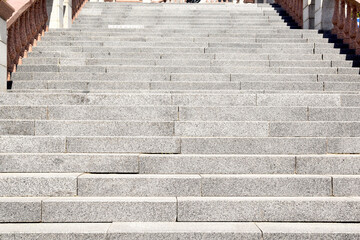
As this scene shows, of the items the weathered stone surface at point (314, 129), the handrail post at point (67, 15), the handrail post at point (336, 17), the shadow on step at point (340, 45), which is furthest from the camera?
the handrail post at point (67, 15)

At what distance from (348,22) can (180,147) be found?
18.3ft

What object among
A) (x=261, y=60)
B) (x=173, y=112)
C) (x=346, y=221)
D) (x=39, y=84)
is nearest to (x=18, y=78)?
(x=39, y=84)

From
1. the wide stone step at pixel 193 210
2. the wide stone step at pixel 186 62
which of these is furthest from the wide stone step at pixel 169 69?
the wide stone step at pixel 193 210

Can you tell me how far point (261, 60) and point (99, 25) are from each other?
198 inches

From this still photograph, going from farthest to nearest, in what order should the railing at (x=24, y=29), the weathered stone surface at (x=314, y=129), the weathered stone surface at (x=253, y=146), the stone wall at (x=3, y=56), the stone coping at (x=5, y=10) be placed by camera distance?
the railing at (x=24, y=29)
the stone wall at (x=3, y=56)
the stone coping at (x=5, y=10)
the weathered stone surface at (x=314, y=129)
the weathered stone surface at (x=253, y=146)

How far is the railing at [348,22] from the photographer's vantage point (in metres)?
7.27

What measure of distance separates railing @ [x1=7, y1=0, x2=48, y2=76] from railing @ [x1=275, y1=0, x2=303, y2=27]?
696 centimetres

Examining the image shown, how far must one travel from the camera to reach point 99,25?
9930 mm

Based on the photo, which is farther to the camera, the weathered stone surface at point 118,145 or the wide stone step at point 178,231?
the weathered stone surface at point 118,145

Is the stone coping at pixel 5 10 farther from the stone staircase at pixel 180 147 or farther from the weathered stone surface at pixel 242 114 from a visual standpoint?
the weathered stone surface at pixel 242 114

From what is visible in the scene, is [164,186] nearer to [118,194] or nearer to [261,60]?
[118,194]

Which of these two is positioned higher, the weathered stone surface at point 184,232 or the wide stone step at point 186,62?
the wide stone step at point 186,62

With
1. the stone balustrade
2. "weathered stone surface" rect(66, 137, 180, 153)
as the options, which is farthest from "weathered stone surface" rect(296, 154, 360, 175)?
the stone balustrade

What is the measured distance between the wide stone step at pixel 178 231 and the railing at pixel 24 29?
3.98 meters
